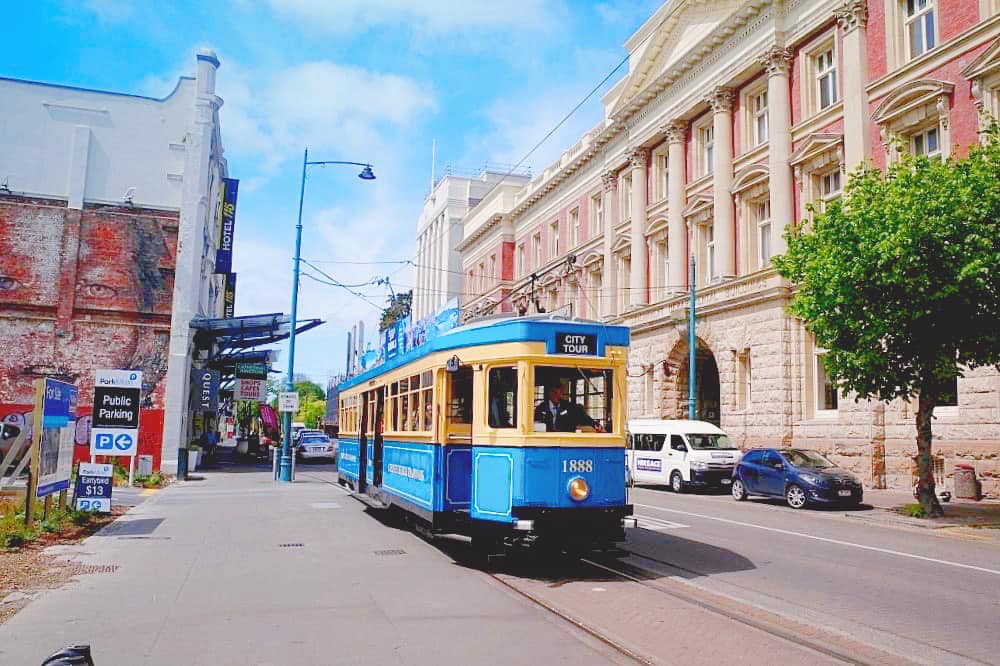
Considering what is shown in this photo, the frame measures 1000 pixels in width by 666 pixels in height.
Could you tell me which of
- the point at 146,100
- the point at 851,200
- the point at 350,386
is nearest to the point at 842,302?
the point at 851,200

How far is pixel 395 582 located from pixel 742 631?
3951 mm

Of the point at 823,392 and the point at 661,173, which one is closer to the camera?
the point at 823,392

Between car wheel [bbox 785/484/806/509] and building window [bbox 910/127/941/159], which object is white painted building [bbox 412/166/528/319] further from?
car wheel [bbox 785/484/806/509]

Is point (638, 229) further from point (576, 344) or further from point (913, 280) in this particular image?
point (576, 344)

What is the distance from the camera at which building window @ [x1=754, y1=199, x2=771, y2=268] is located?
31.0 m

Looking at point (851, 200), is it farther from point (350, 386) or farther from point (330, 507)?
point (330, 507)

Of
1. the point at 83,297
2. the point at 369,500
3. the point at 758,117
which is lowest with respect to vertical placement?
the point at 369,500

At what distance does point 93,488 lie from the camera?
1545 cm

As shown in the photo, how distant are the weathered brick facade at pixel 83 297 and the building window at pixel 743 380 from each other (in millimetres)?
20648

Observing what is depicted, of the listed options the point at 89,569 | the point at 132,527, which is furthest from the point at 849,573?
the point at 132,527

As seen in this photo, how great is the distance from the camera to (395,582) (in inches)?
380

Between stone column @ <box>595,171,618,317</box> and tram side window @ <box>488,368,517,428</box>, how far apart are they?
101 feet

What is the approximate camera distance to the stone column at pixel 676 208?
35531 millimetres

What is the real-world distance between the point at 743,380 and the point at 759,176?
24.1 feet
